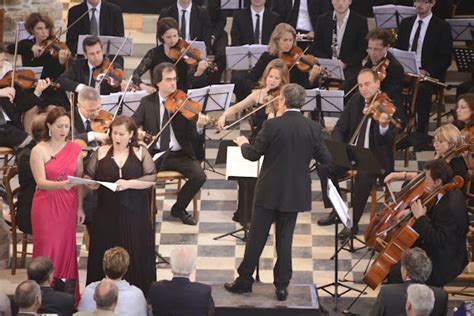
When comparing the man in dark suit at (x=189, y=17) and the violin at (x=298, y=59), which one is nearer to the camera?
the violin at (x=298, y=59)

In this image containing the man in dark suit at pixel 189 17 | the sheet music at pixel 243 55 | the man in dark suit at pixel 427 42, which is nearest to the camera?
the sheet music at pixel 243 55

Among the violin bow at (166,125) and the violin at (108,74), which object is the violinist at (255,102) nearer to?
the violin bow at (166,125)

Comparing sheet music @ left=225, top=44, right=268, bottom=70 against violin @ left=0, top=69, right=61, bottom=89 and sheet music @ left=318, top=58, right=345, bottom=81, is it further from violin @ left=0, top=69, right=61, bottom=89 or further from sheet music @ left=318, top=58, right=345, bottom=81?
violin @ left=0, top=69, right=61, bottom=89

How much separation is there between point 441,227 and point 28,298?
9.35ft

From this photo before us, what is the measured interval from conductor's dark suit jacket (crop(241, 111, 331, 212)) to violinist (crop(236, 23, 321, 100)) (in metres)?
2.82

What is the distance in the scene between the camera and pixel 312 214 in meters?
9.67

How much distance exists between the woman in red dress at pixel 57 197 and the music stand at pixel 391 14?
14.0 ft

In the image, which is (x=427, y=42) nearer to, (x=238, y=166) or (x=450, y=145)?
(x=450, y=145)

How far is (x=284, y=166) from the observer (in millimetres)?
7434

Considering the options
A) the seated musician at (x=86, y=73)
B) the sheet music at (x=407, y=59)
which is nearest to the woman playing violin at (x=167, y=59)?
the seated musician at (x=86, y=73)

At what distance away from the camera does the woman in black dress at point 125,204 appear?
7773mm

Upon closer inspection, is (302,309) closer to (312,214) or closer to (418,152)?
(312,214)

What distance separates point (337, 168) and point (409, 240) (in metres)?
1.61

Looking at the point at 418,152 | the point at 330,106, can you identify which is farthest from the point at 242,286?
the point at 418,152
